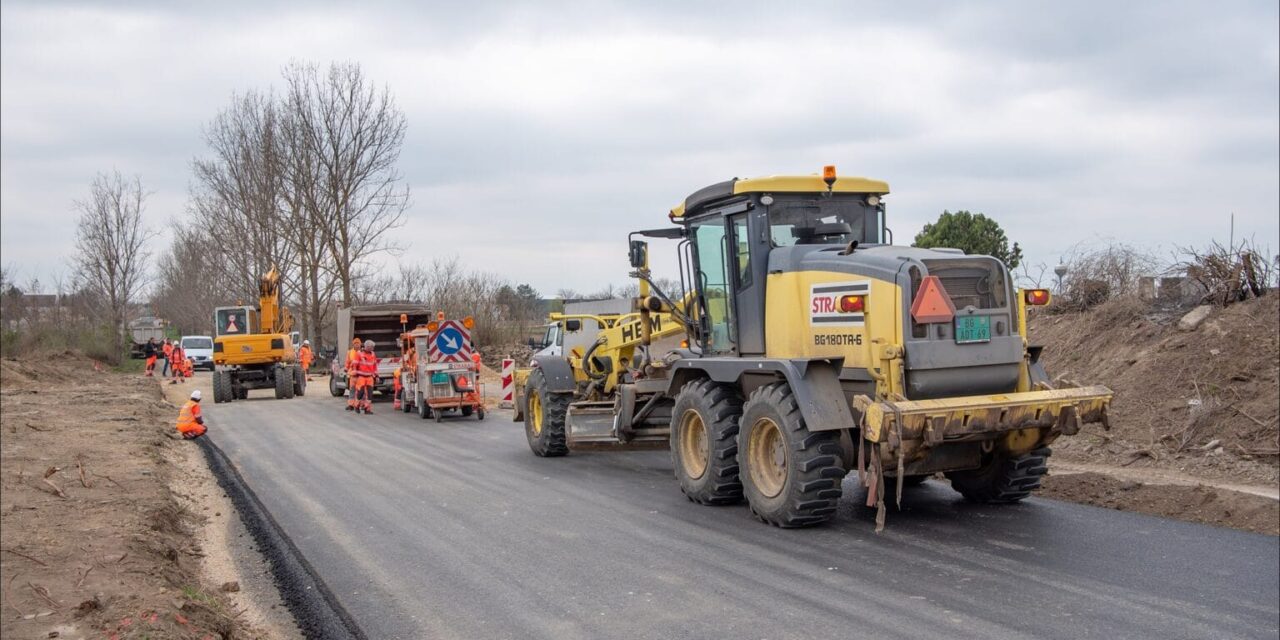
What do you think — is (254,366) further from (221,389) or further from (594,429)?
(594,429)

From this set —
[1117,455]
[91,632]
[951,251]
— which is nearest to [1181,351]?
[1117,455]

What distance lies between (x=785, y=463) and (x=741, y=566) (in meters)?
1.63

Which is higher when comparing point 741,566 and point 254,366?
point 254,366

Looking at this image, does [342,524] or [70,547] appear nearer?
[70,547]

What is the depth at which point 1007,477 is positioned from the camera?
922 centimetres

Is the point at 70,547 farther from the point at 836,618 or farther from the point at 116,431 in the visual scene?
the point at 116,431

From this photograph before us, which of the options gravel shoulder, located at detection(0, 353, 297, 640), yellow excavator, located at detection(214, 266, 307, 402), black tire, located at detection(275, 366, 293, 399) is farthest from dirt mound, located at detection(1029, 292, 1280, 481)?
yellow excavator, located at detection(214, 266, 307, 402)

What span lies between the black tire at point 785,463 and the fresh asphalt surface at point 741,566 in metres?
0.21

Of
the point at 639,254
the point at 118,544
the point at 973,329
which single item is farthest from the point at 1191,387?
the point at 118,544

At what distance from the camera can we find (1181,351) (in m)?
13.6

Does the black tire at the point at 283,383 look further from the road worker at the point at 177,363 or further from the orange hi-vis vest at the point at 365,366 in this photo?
the road worker at the point at 177,363

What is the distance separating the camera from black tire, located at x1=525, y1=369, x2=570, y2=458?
13602mm

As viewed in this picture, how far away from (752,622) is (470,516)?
13.8 ft

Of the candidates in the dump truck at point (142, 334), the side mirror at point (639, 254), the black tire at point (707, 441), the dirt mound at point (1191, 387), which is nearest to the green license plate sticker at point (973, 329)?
the black tire at point (707, 441)
